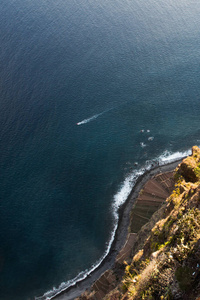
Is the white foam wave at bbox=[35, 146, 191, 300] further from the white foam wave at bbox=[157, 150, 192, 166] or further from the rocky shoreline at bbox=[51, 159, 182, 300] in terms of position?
the rocky shoreline at bbox=[51, 159, 182, 300]

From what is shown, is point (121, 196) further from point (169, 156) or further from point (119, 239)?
point (169, 156)

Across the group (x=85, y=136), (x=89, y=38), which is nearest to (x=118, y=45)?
(x=89, y=38)

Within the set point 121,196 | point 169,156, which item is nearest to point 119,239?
point 121,196

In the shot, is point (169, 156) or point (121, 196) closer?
point (121, 196)

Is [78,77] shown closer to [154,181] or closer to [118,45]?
[118,45]

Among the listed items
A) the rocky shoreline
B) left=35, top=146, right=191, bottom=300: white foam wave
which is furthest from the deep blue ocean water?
the rocky shoreline

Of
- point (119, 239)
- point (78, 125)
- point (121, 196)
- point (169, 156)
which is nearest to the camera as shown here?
point (119, 239)

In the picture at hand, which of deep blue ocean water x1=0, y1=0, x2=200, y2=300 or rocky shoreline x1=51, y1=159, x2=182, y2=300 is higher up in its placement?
deep blue ocean water x1=0, y1=0, x2=200, y2=300
